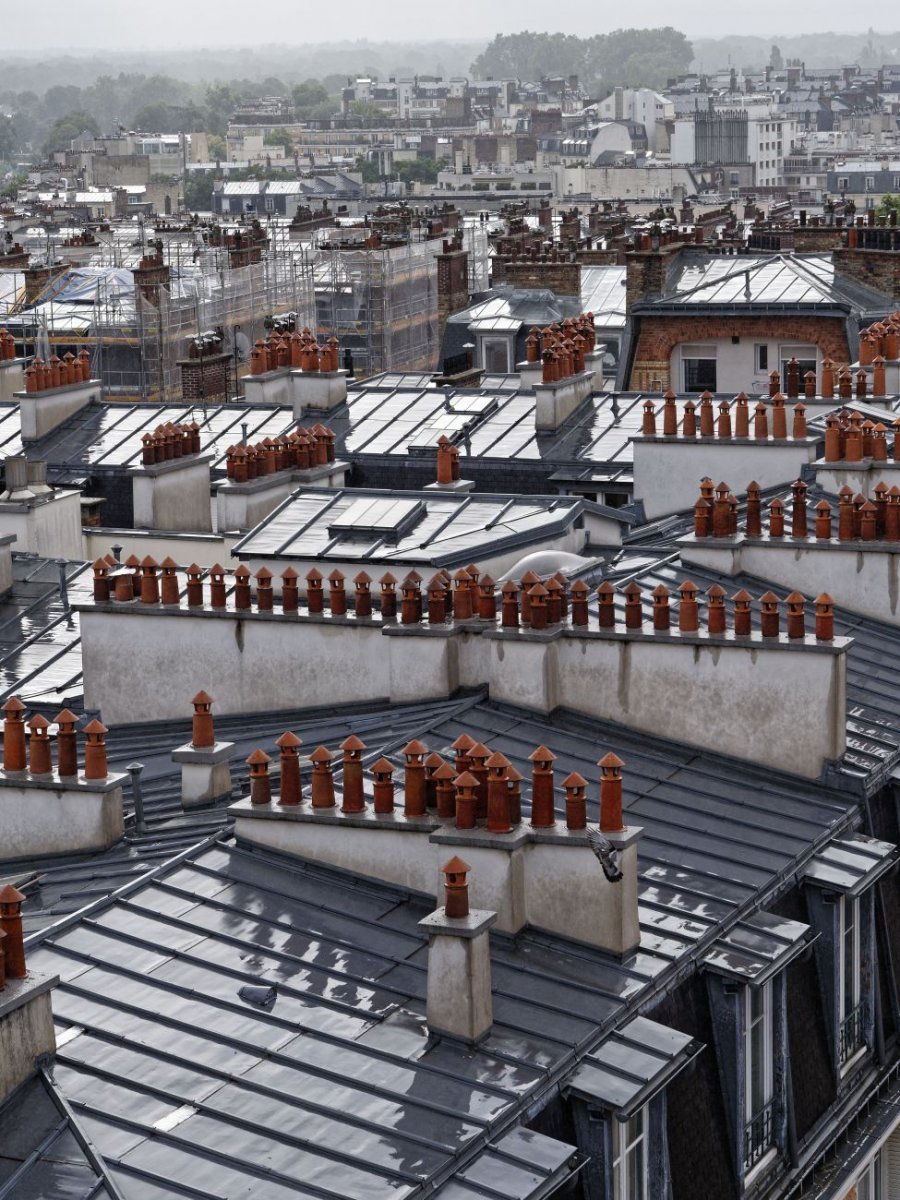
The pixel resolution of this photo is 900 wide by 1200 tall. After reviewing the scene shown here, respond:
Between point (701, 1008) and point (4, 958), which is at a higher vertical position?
point (4, 958)

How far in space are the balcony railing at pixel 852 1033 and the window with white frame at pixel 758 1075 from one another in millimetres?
1749

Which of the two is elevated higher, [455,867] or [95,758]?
[455,867]

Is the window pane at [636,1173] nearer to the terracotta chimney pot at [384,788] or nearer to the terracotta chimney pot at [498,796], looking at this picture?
the terracotta chimney pot at [498,796]

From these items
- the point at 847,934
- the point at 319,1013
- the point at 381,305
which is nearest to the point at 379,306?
the point at 381,305

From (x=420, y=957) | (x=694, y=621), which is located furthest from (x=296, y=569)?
(x=420, y=957)

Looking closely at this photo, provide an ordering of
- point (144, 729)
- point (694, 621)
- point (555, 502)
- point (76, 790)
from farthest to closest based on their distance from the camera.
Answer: point (555, 502) < point (144, 729) < point (694, 621) < point (76, 790)

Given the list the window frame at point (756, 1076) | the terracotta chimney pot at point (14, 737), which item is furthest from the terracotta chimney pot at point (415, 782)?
the terracotta chimney pot at point (14, 737)

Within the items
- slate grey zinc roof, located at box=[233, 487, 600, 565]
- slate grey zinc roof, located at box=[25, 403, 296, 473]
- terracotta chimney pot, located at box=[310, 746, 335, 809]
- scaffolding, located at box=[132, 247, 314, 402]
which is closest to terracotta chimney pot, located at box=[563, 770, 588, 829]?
terracotta chimney pot, located at box=[310, 746, 335, 809]

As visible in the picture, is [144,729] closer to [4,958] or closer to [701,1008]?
[701,1008]

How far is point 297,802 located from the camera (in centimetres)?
1989

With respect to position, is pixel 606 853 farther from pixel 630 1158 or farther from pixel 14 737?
pixel 14 737

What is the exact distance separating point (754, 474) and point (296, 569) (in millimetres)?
8273

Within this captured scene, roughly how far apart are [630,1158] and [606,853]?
93.8 inches

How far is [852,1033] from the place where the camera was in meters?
21.4
